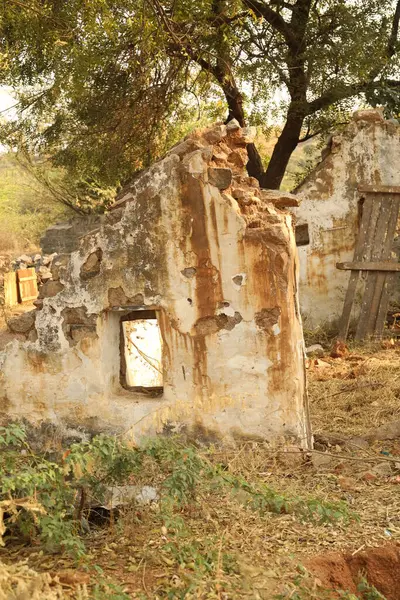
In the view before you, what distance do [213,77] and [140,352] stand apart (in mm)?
7881

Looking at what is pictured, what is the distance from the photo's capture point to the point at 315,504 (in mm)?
4711

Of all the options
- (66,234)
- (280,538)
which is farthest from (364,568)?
(66,234)

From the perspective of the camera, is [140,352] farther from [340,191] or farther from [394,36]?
[394,36]

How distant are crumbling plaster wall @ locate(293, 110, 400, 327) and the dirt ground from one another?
15.6ft

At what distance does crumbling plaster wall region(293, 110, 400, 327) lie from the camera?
36.6 feet

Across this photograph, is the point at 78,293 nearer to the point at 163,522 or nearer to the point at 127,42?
the point at 163,522

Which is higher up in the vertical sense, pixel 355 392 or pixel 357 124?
pixel 357 124

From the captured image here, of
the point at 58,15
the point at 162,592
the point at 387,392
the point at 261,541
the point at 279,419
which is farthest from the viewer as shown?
the point at 58,15

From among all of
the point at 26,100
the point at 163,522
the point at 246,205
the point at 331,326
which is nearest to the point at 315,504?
the point at 163,522

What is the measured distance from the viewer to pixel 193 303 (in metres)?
6.00

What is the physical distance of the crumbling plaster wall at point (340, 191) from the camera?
11156 millimetres

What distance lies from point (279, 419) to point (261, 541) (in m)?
1.54

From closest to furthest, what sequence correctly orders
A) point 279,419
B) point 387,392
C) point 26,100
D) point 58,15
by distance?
point 279,419 → point 387,392 → point 58,15 → point 26,100

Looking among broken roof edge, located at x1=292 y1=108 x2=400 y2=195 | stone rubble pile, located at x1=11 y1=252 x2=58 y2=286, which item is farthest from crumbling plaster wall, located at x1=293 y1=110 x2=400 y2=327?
stone rubble pile, located at x1=11 y1=252 x2=58 y2=286
